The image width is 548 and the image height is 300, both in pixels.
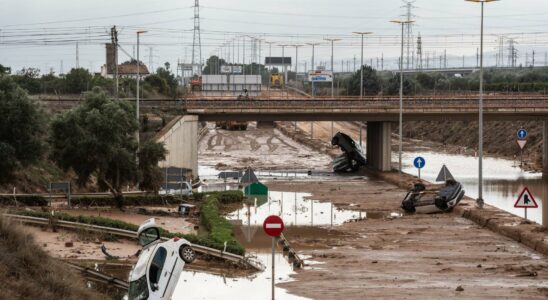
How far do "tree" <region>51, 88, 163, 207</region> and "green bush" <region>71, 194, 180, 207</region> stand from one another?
695mm

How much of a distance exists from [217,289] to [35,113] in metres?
19.7


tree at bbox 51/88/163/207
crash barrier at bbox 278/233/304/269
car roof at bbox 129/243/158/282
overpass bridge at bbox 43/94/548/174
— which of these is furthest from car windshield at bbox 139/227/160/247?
A: overpass bridge at bbox 43/94/548/174

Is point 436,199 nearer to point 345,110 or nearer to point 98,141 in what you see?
point 98,141

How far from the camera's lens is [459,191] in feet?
171

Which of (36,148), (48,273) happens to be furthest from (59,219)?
(48,273)

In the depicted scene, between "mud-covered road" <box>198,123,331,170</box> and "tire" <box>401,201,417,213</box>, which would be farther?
"mud-covered road" <box>198,123,331,170</box>

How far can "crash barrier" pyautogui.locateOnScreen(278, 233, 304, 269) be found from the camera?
33594mm

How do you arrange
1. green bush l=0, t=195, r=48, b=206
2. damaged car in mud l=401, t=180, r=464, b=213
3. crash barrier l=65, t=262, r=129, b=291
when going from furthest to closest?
damaged car in mud l=401, t=180, r=464, b=213, green bush l=0, t=195, r=48, b=206, crash barrier l=65, t=262, r=129, b=291

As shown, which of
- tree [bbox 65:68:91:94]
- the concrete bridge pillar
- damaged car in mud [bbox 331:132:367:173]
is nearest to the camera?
the concrete bridge pillar

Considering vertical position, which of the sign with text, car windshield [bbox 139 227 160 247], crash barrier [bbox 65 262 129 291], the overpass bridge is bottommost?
crash barrier [bbox 65 262 129 291]

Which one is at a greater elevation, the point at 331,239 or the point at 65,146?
the point at 65,146

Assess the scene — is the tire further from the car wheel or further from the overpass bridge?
the car wheel

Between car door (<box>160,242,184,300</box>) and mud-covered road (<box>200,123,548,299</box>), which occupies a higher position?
car door (<box>160,242,184,300</box>)

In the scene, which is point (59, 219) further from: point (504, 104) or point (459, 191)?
point (504, 104)
